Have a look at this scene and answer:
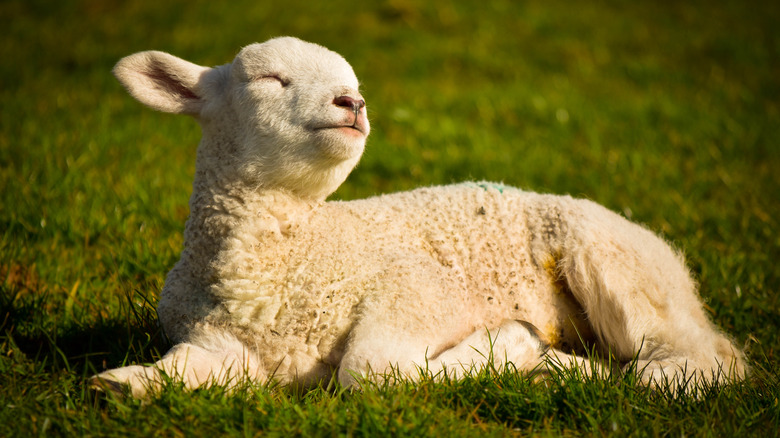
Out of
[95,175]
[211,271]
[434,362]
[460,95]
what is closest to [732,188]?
[460,95]

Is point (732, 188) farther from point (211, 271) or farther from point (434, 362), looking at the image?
point (211, 271)

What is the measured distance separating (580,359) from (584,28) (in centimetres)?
973

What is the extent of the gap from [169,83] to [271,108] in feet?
2.01

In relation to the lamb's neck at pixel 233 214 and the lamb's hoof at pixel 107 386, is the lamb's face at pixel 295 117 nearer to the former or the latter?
the lamb's neck at pixel 233 214

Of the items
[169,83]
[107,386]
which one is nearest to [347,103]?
[169,83]

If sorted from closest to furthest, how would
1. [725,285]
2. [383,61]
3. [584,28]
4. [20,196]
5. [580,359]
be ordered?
1. [580,359]
2. [725,285]
3. [20,196]
4. [383,61]
5. [584,28]

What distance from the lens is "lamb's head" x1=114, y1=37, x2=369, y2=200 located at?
9.39ft

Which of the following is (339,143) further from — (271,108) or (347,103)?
(271,108)

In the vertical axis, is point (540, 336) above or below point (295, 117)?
below

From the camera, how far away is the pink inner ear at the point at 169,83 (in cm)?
313

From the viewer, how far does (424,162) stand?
6.55 m

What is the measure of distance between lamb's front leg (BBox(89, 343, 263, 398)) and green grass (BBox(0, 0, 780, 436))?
0.25 ft

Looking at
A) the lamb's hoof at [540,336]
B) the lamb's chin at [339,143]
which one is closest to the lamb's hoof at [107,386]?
the lamb's chin at [339,143]

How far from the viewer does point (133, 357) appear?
3.11 metres
